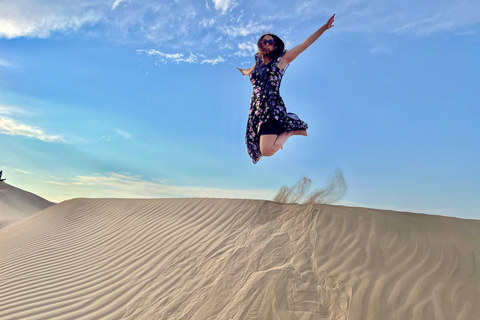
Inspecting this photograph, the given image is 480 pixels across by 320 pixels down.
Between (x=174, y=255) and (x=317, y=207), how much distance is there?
8.25 feet

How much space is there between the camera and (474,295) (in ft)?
11.9

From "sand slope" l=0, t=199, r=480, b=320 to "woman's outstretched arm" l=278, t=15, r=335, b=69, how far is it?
2.56m

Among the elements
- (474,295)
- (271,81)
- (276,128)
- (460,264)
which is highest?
(271,81)

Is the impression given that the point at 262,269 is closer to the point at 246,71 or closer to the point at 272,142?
the point at 272,142

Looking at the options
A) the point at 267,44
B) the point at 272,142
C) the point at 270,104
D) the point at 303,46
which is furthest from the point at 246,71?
the point at 272,142

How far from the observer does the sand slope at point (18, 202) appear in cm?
1813

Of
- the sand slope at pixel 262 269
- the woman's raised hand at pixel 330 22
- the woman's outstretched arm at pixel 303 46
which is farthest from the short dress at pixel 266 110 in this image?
the sand slope at pixel 262 269

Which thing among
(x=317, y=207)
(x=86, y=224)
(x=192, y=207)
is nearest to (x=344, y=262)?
(x=317, y=207)

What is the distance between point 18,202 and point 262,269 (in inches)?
837

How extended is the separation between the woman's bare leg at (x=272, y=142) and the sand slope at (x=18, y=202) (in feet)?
57.9

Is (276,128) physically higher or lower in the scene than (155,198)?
higher

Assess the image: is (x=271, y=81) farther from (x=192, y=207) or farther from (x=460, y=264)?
(x=460, y=264)

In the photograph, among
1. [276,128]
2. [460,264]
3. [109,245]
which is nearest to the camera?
[460,264]

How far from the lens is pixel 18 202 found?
786 inches
